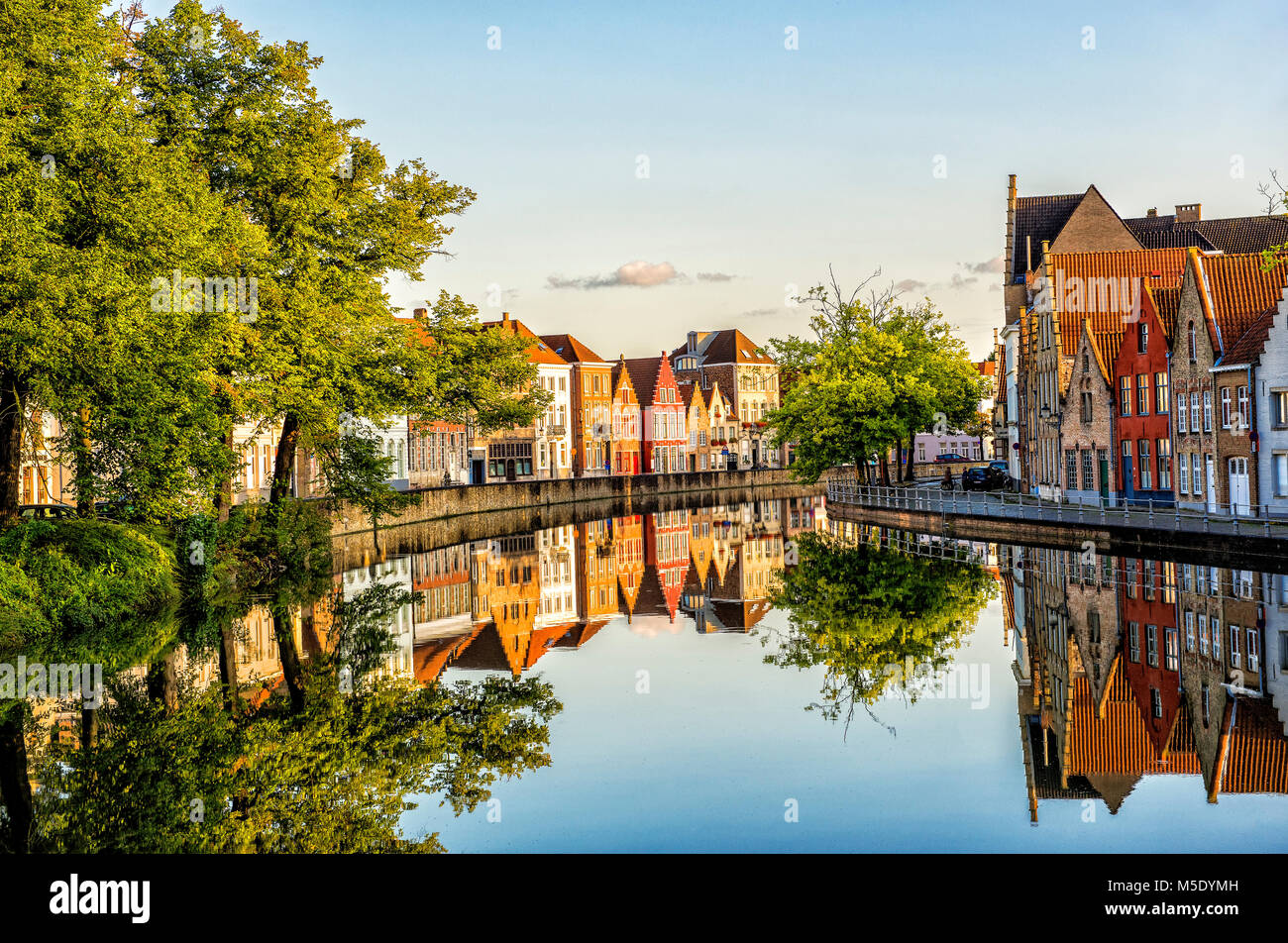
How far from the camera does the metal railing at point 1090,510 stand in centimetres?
3117

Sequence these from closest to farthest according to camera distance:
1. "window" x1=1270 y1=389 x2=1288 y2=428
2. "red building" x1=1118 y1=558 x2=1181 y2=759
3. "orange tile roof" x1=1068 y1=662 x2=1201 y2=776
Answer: "orange tile roof" x1=1068 y1=662 x2=1201 y2=776 → "red building" x1=1118 y1=558 x2=1181 y2=759 → "window" x1=1270 y1=389 x2=1288 y2=428

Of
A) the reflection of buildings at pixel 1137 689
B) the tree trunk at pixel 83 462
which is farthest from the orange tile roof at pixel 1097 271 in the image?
the tree trunk at pixel 83 462

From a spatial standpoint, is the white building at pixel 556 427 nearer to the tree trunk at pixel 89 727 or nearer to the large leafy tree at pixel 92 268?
the large leafy tree at pixel 92 268

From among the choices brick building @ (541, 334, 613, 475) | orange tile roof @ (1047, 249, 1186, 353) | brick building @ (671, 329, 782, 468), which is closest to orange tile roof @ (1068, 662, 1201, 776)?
orange tile roof @ (1047, 249, 1186, 353)

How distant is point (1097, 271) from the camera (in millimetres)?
51156

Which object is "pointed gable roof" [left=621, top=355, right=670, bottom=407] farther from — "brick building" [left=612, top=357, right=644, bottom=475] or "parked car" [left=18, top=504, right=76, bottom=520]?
"parked car" [left=18, top=504, right=76, bottom=520]

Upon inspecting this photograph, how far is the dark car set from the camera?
62906mm

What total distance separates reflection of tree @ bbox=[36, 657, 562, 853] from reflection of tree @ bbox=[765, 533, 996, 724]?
4.40 metres

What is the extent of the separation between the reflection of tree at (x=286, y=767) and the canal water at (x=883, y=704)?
1.53ft

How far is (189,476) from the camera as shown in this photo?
23.2 meters

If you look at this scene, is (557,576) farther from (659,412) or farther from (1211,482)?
(659,412)
